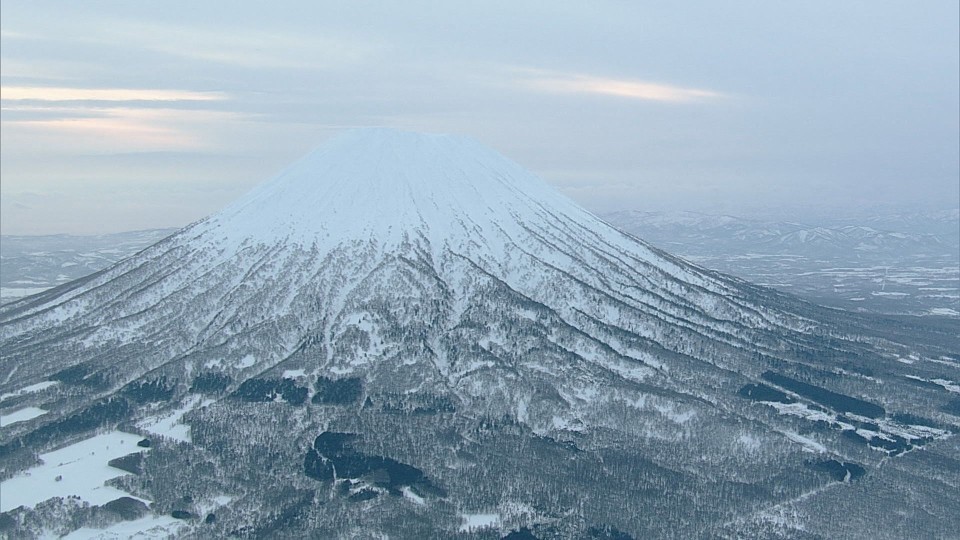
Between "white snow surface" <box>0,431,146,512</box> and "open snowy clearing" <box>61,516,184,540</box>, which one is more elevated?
"white snow surface" <box>0,431,146,512</box>

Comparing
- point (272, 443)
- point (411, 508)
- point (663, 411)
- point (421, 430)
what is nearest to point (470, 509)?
point (411, 508)

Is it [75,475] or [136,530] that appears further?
[75,475]

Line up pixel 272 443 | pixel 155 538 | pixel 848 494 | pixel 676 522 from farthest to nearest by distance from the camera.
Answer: pixel 272 443
pixel 848 494
pixel 676 522
pixel 155 538

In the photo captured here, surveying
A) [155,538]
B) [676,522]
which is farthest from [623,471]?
[155,538]

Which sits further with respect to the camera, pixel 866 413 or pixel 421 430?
pixel 866 413

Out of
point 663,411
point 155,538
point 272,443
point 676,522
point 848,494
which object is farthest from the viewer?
point 663,411

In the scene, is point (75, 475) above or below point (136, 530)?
above

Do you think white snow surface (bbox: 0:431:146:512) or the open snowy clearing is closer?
the open snowy clearing

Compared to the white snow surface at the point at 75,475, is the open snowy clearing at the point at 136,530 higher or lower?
lower

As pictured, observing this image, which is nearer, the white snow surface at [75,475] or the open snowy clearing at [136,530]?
the open snowy clearing at [136,530]

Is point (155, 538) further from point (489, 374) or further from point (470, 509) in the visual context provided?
point (489, 374)
